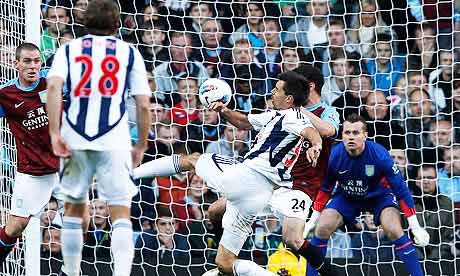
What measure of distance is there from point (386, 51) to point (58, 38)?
10.9ft

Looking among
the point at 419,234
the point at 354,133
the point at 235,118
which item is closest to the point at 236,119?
the point at 235,118

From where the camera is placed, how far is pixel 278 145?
801cm

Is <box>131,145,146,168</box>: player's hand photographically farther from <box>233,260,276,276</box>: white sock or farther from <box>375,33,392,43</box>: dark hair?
<box>375,33,392,43</box>: dark hair

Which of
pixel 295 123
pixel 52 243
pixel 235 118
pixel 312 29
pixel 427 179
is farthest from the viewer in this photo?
pixel 312 29

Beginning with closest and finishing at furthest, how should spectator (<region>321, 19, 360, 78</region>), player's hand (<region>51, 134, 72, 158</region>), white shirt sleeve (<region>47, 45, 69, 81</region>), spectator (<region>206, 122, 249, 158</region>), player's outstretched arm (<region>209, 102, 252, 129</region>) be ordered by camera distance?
1. player's hand (<region>51, 134, 72, 158</region>)
2. white shirt sleeve (<region>47, 45, 69, 81</region>)
3. player's outstretched arm (<region>209, 102, 252, 129</region>)
4. spectator (<region>206, 122, 249, 158</region>)
5. spectator (<region>321, 19, 360, 78</region>)

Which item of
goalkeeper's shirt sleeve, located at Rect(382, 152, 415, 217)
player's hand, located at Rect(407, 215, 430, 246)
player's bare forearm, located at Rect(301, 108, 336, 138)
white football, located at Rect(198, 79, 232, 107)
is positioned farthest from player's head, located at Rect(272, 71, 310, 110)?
player's hand, located at Rect(407, 215, 430, 246)

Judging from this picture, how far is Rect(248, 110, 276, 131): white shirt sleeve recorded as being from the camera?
26.7 ft

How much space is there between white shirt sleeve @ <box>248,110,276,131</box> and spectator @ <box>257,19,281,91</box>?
2772 mm

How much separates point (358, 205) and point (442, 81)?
235 cm

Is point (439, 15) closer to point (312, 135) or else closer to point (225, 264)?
A: point (312, 135)

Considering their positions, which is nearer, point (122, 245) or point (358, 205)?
point (122, 245)

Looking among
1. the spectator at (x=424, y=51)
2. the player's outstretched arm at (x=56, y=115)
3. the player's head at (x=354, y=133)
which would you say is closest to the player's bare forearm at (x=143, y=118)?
the player's outstretched arm at (x=56, y=115)

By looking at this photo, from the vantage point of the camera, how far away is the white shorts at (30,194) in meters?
8.39

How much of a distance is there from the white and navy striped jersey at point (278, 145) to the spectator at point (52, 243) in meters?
3.22
